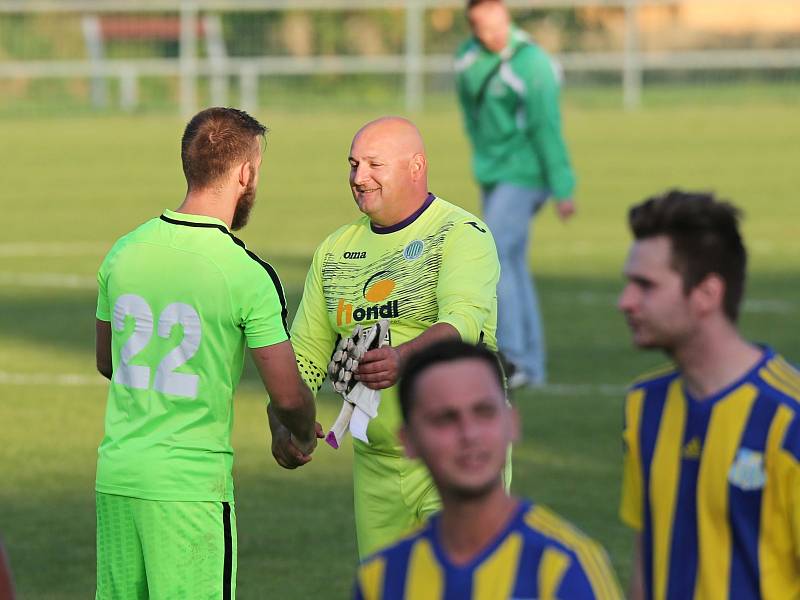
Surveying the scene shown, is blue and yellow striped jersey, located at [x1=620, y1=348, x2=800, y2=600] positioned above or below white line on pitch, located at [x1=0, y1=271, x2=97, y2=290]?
below

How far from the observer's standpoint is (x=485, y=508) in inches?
146

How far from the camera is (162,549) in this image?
564 cm

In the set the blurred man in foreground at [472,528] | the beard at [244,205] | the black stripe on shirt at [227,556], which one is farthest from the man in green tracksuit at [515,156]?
the blurred man in foreground at [472,528]

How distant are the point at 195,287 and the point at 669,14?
155 feet

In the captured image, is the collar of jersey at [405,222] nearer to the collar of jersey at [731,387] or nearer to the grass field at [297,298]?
the grass field at [297,298]

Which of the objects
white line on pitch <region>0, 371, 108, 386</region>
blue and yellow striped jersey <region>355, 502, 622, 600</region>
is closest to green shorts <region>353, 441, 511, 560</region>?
blue and yellow striped jersey <region>355, 502, 622, 600</region>

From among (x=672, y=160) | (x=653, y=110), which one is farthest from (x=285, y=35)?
(x=672, y=160)

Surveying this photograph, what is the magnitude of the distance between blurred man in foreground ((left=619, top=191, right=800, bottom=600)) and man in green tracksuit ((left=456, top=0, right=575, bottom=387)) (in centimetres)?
801

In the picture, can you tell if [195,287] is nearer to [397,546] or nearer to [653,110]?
[397,546]

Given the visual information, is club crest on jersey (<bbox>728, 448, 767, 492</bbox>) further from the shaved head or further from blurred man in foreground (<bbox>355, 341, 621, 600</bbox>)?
the shaved head

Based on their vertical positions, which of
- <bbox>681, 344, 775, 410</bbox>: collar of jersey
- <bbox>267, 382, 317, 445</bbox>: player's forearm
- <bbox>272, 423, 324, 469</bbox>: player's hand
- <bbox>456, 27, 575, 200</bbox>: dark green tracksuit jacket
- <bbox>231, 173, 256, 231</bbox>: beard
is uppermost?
<bbox>456, 27, 575, 200</bbox>: dark green tracksuit jacket

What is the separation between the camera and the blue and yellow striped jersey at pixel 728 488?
4.05 meters

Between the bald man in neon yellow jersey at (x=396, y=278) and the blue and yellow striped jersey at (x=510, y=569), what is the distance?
2.32m

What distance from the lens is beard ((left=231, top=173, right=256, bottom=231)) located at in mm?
5840
